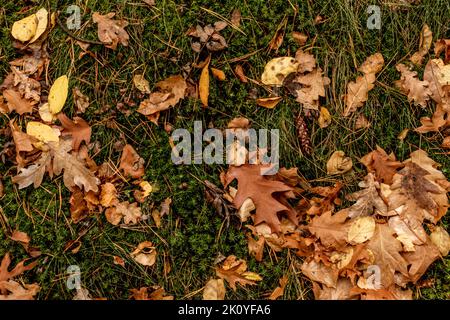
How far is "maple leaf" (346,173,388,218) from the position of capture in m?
2.67

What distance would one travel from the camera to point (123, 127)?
2.79m

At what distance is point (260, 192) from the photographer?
2652mm

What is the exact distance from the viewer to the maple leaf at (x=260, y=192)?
2.62 m

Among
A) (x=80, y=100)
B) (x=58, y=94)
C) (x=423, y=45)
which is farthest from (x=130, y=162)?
(x=423, y=45)

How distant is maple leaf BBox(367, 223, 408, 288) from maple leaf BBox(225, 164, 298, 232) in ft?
1.61

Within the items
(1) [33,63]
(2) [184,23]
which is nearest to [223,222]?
(2) [184,23]

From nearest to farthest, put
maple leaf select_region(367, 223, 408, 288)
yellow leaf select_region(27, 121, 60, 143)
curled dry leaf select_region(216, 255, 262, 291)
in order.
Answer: maple leaf select_region(367, 223, 408, 288) < curled dry leaf select_region(216, 255, 262, 291) < yellow leaf select_region(27, 121, 60, 143)

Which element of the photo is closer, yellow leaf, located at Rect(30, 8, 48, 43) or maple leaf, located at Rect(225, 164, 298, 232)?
maple leaf, located at Rect(225, 164, 298, 232)

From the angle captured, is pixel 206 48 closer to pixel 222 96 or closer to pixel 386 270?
pixel 222 96

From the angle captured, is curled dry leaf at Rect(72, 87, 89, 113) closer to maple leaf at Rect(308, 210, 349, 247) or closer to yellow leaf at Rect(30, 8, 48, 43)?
yellow leaf at Rect(30, 8, 48, 43)

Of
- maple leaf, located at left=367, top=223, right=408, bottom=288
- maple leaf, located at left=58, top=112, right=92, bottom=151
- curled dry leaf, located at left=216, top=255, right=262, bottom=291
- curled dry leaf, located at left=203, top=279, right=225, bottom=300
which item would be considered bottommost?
curled dry leaf, located at left=203, top=279, right=225, bottom=300

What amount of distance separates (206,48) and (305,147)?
2.95 feet

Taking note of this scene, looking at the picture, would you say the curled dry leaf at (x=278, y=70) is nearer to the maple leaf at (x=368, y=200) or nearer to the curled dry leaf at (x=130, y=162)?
the maple leaf at (x=368, y=200)

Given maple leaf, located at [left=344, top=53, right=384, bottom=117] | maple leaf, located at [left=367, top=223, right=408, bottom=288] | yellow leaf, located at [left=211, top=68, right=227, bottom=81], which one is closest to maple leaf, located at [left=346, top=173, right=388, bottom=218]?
maple leaf, located at [left=367, top=223, right=408, bottom=288]
